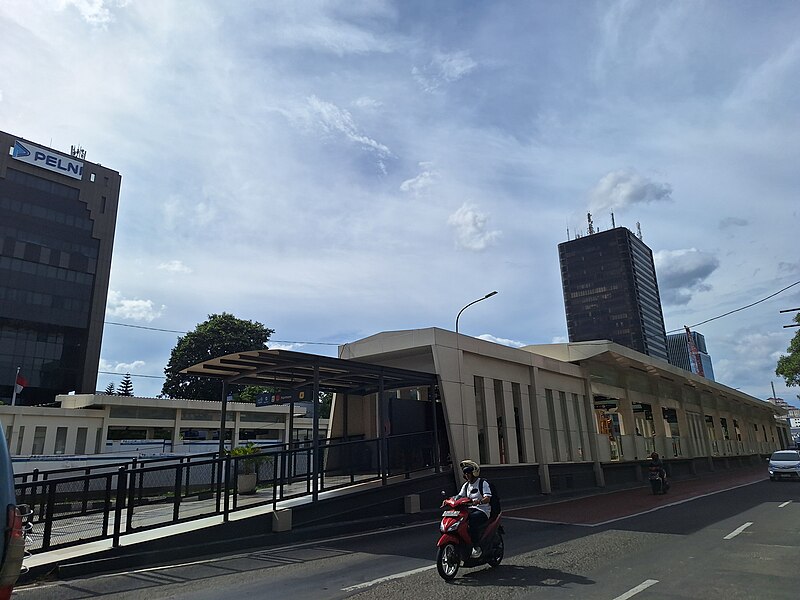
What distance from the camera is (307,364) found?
13.1m

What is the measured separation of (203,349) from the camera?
5941cm

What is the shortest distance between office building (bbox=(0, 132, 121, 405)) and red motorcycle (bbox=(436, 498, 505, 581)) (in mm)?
57981

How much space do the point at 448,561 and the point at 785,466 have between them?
29.0 metres

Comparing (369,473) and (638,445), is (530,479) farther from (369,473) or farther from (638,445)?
(638,445)

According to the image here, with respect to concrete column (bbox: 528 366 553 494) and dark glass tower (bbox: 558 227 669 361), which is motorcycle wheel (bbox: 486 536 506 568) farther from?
dark glass tower (bbox: 558 227 669 361)

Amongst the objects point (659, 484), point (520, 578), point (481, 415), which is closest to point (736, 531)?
point (520, 578)

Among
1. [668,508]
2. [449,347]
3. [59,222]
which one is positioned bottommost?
[668,508]

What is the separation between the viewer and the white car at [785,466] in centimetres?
2828

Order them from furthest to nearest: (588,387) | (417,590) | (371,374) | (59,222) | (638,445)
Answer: (59,222)
(638,445)
(588,387)
(371,374)
(417,590)

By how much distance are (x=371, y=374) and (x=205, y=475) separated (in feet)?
16.3

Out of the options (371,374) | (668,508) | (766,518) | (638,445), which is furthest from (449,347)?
(638,445)

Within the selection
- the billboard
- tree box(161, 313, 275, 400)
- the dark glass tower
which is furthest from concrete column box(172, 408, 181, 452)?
the dark glass tower

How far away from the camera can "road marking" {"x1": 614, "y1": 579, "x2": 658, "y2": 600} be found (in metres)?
6.40

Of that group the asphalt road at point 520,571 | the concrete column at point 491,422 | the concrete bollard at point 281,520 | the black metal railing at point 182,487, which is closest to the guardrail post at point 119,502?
the black metal railing at point 182,487
